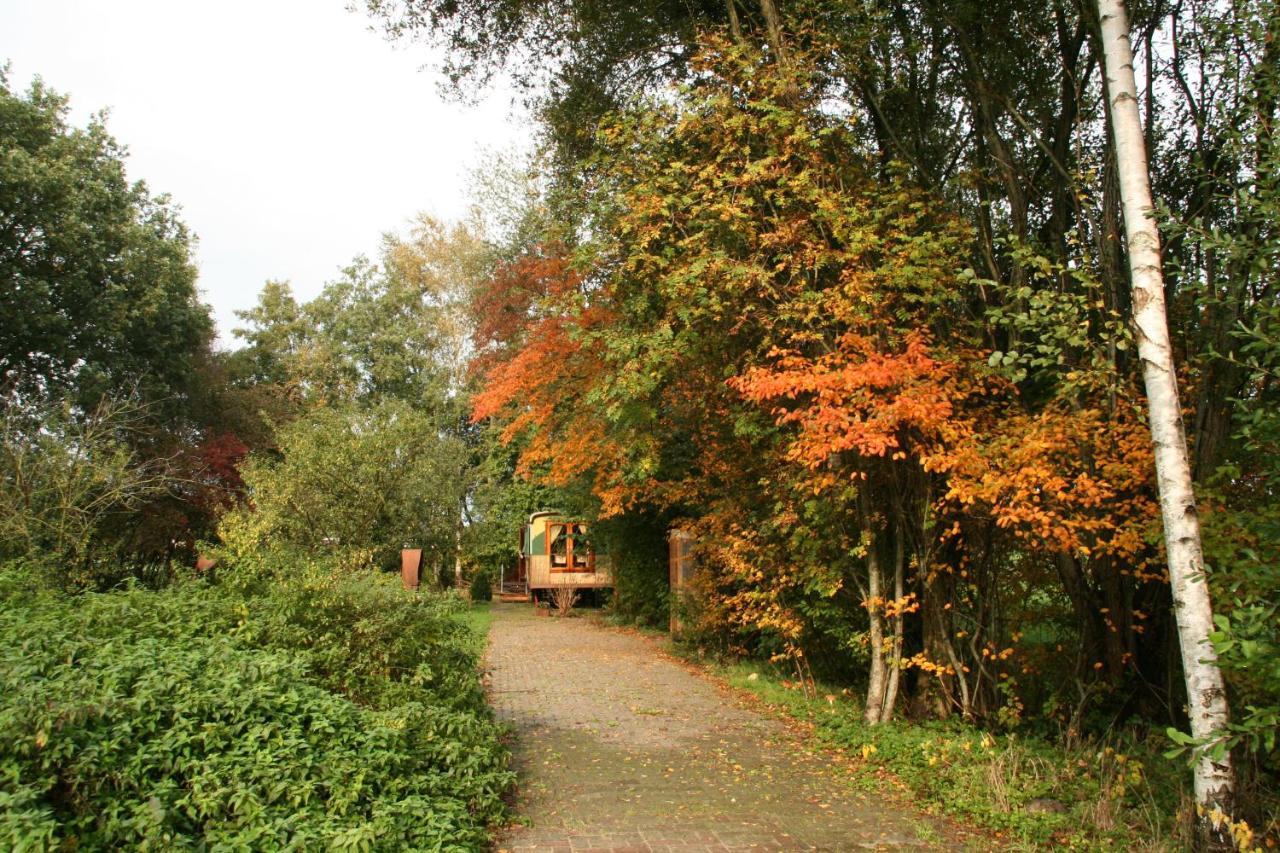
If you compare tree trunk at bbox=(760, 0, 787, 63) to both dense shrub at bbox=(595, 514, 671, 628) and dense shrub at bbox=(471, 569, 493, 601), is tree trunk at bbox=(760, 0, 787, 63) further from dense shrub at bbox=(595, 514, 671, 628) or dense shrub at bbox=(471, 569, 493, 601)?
dense shrub at bbox=(471, 569, 493, 601)

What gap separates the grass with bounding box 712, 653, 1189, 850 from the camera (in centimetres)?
493

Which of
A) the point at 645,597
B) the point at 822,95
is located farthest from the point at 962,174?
the point at 645,597

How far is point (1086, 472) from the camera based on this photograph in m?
5.72

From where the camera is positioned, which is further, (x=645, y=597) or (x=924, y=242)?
(x=645, y=597)

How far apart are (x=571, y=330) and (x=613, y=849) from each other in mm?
4989

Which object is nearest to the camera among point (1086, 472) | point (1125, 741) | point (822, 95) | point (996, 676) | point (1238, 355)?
point (1238, 355)

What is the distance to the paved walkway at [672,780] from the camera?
514 cm

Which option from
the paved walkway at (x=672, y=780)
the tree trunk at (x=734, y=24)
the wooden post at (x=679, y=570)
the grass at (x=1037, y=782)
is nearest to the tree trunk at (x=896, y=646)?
the grass at (x=1037, y=782)

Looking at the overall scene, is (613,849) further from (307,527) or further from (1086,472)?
(307,527)

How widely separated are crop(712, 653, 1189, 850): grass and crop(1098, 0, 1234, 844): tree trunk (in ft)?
2.16

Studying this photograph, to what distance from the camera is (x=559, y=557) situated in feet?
76.4

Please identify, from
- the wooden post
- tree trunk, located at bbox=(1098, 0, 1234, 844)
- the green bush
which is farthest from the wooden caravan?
tree trunk, located at bbox=(1098, 0, 1234, 844)

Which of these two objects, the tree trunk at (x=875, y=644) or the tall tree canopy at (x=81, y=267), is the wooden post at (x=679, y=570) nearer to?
the tree trunk at (x=875, y=644)

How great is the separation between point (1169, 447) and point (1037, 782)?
2348 mm
